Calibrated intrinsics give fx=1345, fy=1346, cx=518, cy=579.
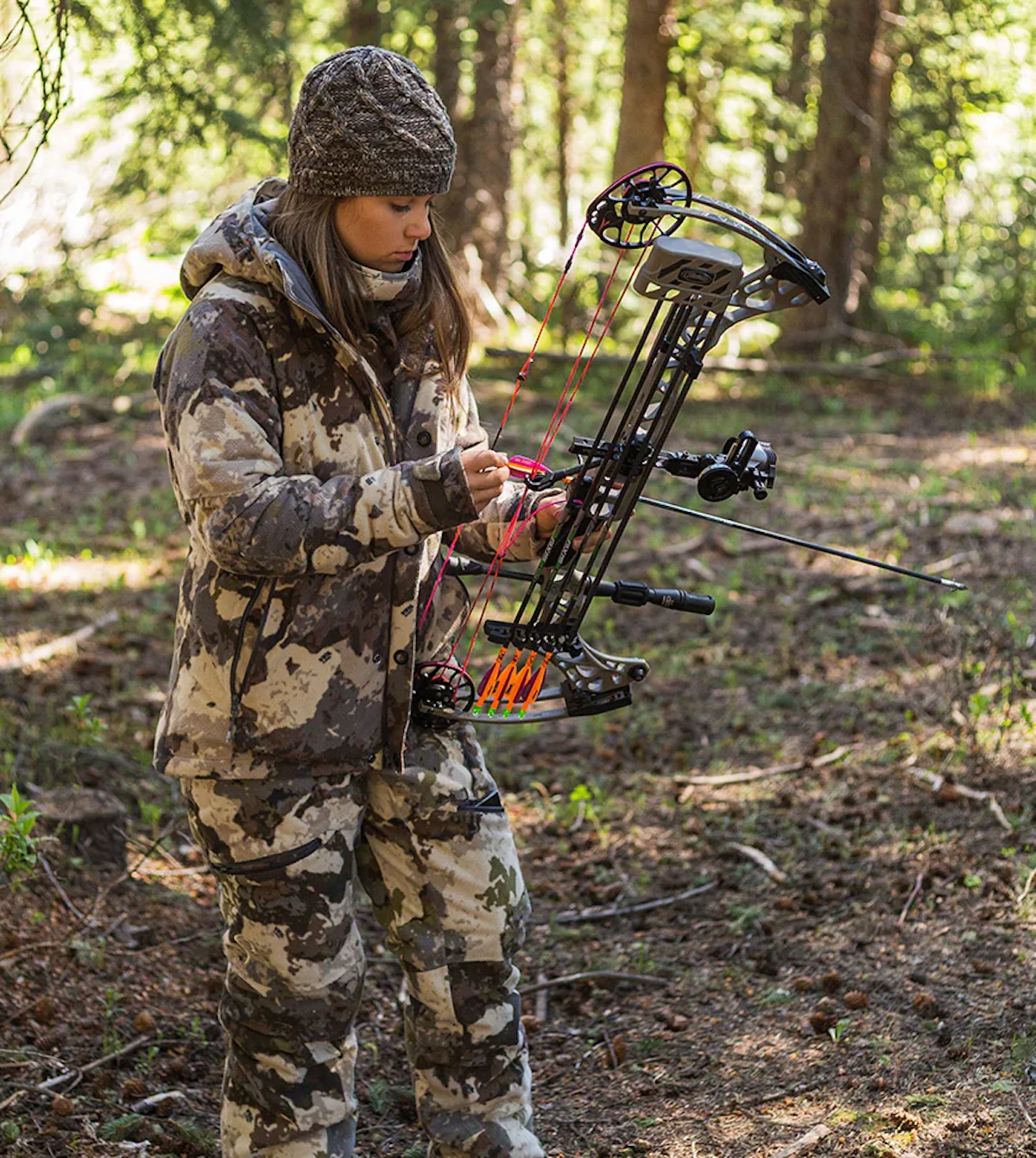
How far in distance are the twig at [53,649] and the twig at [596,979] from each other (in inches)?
109

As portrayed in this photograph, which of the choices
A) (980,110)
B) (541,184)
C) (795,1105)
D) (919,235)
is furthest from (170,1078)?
(541,184)

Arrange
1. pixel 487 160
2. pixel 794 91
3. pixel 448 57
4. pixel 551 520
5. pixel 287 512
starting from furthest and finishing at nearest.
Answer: pixel 794 91, pixel 487 160, pixel 448 57, pixel 551 520, pixel 287 512

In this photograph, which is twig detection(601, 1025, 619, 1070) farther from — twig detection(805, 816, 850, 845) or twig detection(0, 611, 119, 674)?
twig detection(0, 611, 119, 674)

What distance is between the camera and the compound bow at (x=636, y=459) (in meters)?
2.49

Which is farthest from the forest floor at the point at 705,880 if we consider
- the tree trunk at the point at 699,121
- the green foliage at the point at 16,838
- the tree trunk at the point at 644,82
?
the tree trunk at the point at 699,121

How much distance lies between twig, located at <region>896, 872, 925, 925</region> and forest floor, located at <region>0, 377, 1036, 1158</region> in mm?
13

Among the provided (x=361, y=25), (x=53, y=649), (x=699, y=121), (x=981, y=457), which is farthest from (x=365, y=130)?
(x=699, y=121)

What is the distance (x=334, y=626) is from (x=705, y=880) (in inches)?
83.8

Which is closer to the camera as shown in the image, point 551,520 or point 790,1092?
point 551,520

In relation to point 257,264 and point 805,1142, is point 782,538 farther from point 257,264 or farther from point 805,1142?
point 805,1142

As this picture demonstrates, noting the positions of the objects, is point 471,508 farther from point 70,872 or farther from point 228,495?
point 70,872

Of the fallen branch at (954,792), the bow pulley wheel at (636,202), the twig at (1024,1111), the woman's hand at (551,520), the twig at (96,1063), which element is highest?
the bow pulley wheel at (636,202)

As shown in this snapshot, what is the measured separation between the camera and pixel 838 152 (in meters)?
11.6

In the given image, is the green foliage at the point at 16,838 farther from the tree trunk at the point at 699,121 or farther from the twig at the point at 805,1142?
the tree trunk at the point at 699,121
